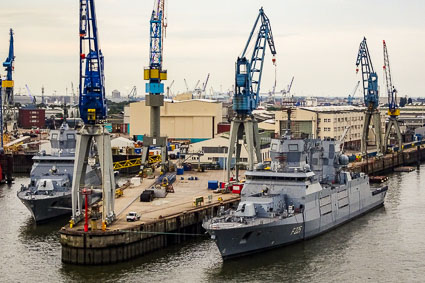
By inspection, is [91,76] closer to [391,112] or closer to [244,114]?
[244,114]

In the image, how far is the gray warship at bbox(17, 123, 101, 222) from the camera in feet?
159

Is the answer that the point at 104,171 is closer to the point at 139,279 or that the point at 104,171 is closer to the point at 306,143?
the point at 139,279

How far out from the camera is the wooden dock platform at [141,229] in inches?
1512

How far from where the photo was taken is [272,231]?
40219 millimetres

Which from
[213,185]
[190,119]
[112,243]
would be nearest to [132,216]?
[112,243]

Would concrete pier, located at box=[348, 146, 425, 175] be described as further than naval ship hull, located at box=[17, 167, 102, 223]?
Yes

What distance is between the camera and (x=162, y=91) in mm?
71188

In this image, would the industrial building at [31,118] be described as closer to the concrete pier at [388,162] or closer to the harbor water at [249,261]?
the concrete pier at [388,162]

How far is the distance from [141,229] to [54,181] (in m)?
13.6

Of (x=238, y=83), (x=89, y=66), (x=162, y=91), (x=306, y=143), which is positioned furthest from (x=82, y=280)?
(x=162, y=91)

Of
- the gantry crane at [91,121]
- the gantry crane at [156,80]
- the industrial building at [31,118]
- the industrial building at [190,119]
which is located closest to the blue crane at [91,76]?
the gantry crane at [91,121]

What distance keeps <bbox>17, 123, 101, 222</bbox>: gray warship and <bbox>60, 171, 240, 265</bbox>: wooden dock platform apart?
4.24 metres

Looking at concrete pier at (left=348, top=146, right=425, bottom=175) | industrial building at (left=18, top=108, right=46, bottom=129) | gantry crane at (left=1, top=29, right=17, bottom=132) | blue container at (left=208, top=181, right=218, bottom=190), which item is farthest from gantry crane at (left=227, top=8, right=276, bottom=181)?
industrial building at (left=18, top=108, right=46, bottom=129)

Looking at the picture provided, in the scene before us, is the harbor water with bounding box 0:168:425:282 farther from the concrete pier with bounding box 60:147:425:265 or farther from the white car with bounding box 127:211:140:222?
the white car with bounding box 127:211:140:222
